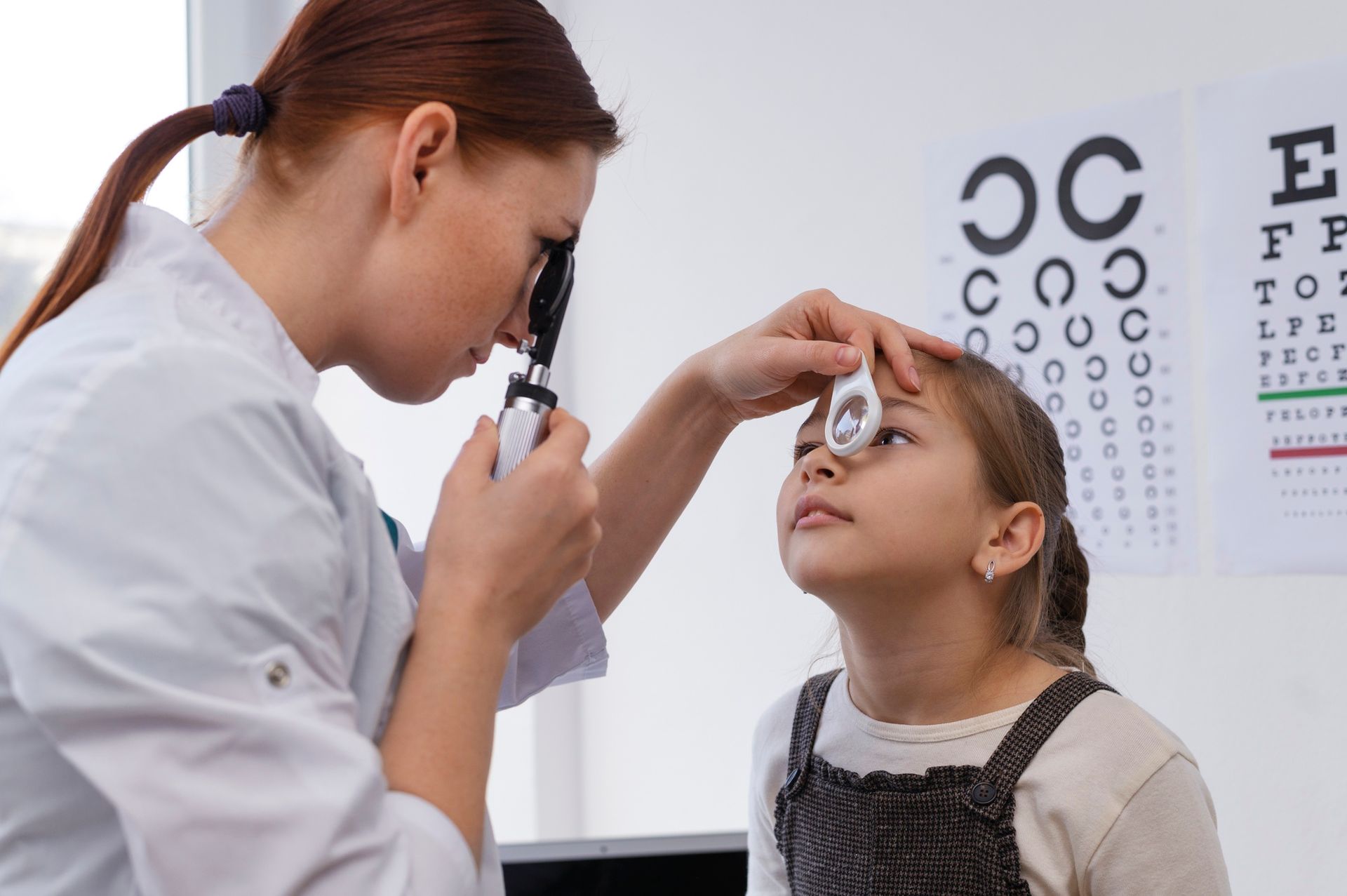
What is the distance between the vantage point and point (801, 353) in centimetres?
116

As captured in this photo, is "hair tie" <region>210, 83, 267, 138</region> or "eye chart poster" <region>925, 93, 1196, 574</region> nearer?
"hair tie" <region>210, 83, 267, 138</region>

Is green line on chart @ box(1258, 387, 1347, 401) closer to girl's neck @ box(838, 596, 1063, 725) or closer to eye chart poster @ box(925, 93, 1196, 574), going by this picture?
→ eye chart poster @ box(925, 93, 1196, 574)

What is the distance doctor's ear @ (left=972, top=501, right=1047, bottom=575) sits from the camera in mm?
1200

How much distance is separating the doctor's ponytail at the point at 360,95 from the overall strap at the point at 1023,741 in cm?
68

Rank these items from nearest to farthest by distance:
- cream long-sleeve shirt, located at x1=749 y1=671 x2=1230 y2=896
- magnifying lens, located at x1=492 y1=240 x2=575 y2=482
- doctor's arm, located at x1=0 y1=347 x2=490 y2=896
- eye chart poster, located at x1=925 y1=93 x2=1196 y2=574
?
doctor's arm, located at x1=0 y1=347 x2=490 y2=896 → magnifying lens, located at x1=492 y1=240 x2=575 y2=482 → cream long-sleeve shirt, located at x1=749 y1=671 x2=1230 y2=896 → eye chart poster, located at x1=925 y1=93 x2=1196 y2=574

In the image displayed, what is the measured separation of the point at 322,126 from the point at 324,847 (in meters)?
0.50

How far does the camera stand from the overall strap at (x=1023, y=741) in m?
1.08

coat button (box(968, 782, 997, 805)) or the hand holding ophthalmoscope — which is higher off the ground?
the hand holding ophthalmoscope

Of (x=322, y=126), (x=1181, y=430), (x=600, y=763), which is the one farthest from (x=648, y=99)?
(x=322, y=126)

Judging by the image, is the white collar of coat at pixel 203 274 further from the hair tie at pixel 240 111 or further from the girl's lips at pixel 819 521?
the girl's lips at pixel 819 521

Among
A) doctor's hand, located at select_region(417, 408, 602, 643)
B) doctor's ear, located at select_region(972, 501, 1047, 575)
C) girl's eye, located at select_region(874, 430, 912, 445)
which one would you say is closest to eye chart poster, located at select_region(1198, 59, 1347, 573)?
doctor's ear, located at select_region(972, 501, 1047, 575)

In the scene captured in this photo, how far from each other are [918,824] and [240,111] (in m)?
0.87

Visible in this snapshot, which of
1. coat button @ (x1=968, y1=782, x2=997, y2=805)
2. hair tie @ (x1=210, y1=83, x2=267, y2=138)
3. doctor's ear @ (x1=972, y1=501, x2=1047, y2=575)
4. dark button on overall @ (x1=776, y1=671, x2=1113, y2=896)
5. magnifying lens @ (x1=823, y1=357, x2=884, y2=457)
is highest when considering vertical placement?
hair tie @ (x1=210, y1=83, x2=267, y2=138)

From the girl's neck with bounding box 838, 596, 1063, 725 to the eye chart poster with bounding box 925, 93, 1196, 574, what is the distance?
0.57 meters
